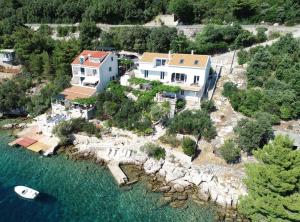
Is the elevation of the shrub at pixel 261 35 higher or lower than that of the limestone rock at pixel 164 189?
higher

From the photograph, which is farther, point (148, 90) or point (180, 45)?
point (180, 45)

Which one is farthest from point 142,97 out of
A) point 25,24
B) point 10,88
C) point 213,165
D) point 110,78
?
point 25,24

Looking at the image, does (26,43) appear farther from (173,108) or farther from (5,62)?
(173,108)

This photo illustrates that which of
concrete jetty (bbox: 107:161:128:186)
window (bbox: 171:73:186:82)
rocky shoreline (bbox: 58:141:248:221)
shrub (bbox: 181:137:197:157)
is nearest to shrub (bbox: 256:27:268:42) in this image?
window (bbox: 171:73:186:82)

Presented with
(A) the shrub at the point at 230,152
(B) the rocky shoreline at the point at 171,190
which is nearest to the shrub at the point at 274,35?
(A) the shrub at the point at 230,152

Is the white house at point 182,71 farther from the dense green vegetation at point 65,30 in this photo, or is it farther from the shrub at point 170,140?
the dense green vegetation at point 65,30

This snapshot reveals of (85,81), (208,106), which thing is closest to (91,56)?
(85,81)

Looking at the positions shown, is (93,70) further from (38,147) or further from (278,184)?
(278,184)

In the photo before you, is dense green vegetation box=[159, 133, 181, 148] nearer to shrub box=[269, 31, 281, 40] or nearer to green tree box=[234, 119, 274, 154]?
green tree box=[234, 119, 274, 154]
